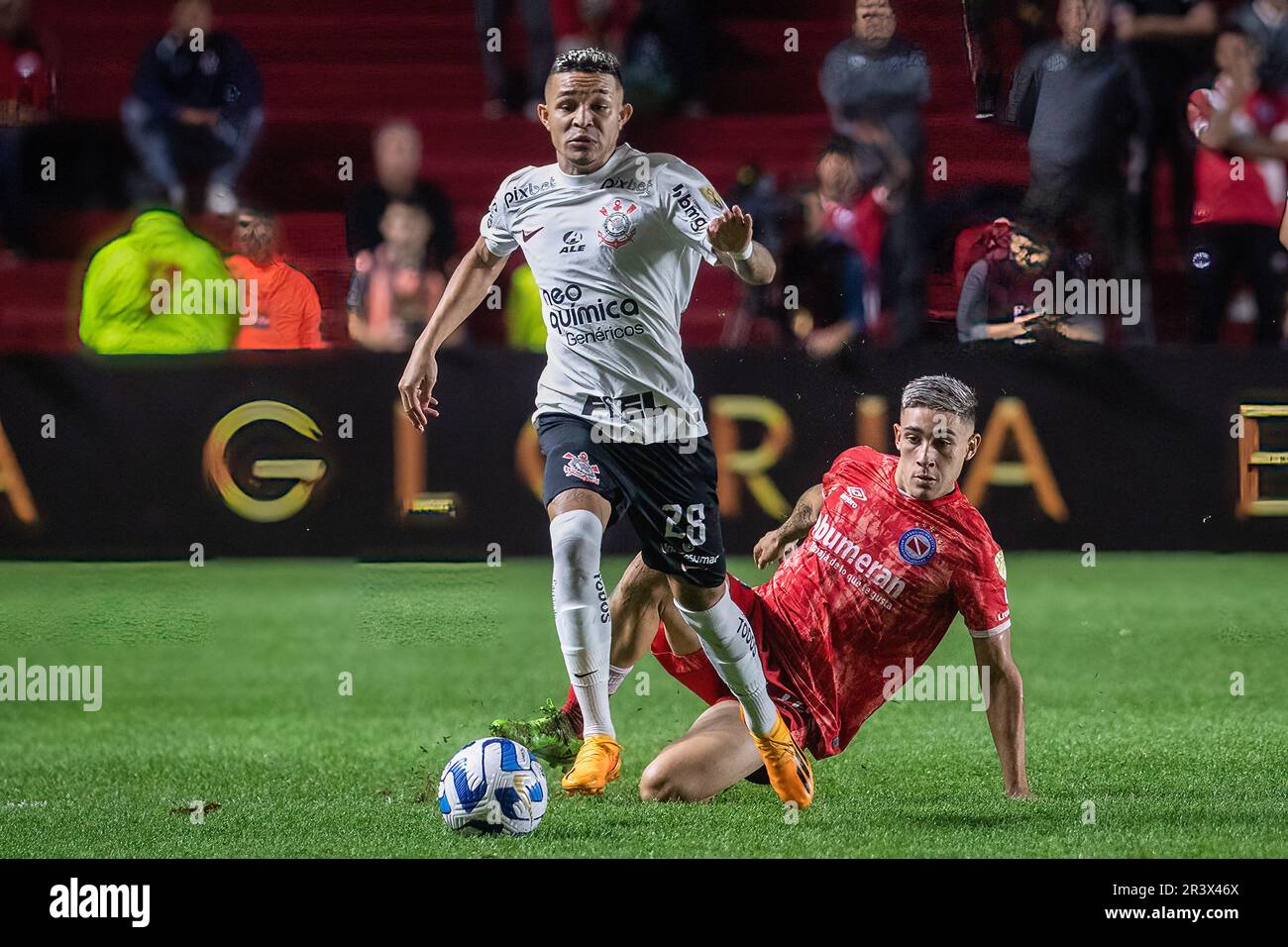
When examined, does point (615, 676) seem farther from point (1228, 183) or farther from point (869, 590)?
point (1228, 183)

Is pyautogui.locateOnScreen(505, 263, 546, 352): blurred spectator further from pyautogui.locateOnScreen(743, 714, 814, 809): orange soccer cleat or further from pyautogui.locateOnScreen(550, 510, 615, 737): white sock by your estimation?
pyautogui.locateOnScreen(743, 714, 814, 809): orange soccer cleat

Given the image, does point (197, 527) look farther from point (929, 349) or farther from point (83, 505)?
point (929, 349)

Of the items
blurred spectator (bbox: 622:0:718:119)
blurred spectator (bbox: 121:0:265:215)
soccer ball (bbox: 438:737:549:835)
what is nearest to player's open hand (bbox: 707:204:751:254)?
soccer ball (bbox: 438:737:549:835)

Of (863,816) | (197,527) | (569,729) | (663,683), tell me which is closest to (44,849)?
(569,729)

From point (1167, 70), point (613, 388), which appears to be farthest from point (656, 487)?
point (1167, 70)

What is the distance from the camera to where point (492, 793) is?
15.6 ft

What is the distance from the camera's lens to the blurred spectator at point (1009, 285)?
30.1 ft

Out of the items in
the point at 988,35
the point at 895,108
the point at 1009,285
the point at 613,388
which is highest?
the point at 988,35

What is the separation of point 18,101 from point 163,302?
250 cm

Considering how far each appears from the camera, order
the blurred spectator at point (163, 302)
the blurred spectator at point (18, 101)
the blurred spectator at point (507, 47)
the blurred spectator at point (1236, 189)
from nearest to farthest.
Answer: the blurred spectator at point (163, 302) → the blurred spectator at point (1236, 189) → the blurred spectator at point (18, 101) → the blurred spectator at point (507, 47)

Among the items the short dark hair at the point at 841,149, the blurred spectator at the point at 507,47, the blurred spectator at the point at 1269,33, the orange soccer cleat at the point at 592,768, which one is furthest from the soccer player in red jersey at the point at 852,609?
the blurred spectator at the point at 507,47

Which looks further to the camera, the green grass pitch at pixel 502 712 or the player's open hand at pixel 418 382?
the player's open hand at pixel 418 382

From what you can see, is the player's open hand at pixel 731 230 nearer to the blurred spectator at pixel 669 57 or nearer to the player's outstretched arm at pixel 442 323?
the player's outstretched arm at pixel 442 323

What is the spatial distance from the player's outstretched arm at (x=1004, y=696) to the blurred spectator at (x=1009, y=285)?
14.1ft
